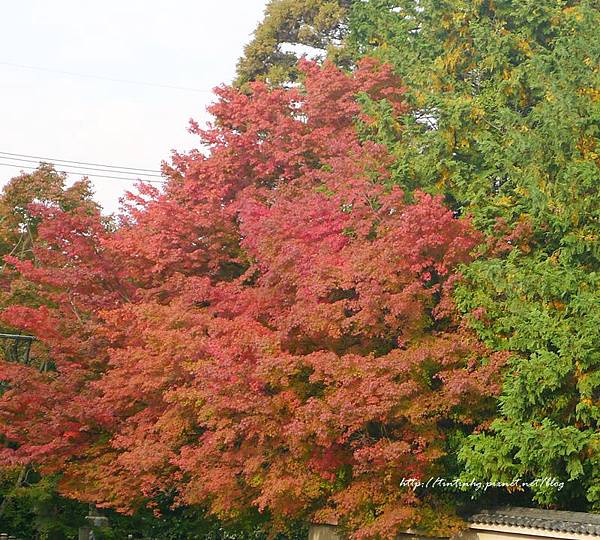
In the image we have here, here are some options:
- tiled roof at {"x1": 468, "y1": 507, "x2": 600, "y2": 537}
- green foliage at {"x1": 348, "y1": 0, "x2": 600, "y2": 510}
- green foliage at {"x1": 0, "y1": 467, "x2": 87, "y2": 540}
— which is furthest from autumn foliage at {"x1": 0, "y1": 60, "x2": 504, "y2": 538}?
green foliage at {"x1": 0, "y1": 467, "x2": 87, "y2": 540}

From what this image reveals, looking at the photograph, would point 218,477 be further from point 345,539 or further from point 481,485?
point 481,485

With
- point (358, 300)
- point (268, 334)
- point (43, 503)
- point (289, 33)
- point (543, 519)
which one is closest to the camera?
point (543, 519)

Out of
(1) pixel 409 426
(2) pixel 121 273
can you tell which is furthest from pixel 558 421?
(2) pixel 121 273

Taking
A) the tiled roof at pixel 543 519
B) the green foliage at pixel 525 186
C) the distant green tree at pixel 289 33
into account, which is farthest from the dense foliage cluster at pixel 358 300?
the distant green tree at pixel 289 33

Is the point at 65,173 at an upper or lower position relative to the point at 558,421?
upper

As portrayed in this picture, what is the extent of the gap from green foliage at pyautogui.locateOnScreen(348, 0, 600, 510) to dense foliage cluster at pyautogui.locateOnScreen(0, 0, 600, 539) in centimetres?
6

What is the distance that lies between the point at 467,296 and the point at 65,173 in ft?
59.9

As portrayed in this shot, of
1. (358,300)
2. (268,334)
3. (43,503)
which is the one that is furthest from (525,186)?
(43,503)

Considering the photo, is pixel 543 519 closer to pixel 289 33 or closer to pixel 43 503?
pixel 43 503

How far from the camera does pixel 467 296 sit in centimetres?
2088

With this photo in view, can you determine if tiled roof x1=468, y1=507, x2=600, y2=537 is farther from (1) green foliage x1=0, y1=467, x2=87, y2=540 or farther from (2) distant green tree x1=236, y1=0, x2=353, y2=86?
(2) distant green tree x1=236, y1=0, x2=353, y2=86

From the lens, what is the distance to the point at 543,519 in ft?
62.8

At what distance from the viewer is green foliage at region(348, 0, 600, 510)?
18922 mm

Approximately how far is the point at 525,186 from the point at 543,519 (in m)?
7.04
